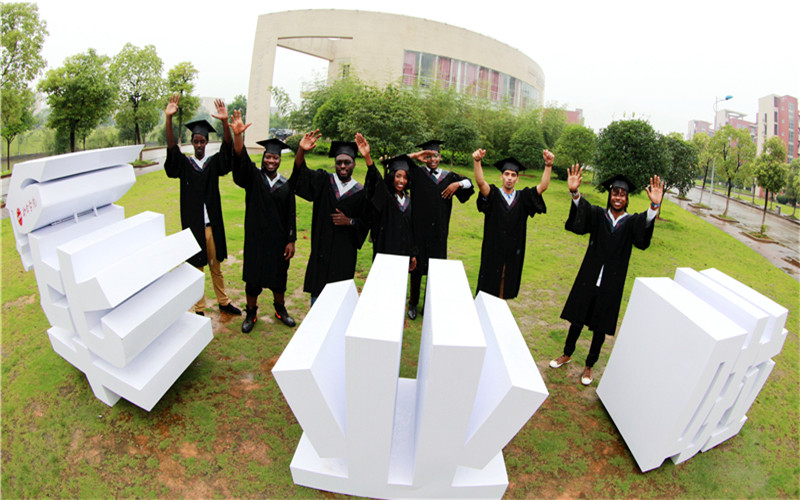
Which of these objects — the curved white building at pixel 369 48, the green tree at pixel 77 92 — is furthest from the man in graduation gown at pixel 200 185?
the curved white building at pixel 369 48

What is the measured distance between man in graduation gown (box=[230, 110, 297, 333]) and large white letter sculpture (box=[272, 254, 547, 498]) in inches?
64.8

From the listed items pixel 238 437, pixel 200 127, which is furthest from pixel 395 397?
pixel 200 127

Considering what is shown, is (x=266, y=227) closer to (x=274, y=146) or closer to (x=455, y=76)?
(x=274, y=146)

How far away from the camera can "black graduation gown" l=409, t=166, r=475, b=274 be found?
468 cm

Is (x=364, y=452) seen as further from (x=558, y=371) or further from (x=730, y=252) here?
(x=730, y=252)

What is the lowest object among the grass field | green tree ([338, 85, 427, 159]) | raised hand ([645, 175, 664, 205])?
the grass field

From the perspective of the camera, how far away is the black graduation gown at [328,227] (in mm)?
4023

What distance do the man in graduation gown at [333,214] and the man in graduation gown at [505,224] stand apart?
122cm

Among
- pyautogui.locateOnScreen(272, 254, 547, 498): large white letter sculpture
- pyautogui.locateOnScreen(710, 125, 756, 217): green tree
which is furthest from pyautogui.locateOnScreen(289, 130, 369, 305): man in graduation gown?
pyautogui.locateOnScreen(710, 125, 756, 217): green tree

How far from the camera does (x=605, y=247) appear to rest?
3629 mm

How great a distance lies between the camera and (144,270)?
2.82 metres

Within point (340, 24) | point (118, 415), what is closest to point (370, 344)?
point (118, 415)

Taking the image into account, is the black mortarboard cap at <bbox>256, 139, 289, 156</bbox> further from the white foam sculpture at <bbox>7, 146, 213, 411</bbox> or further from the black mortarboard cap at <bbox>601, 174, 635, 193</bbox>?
the black mortarboard cap at <bbox>601, 174, 635, 193</bbox>

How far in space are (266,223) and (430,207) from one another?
1771mm
